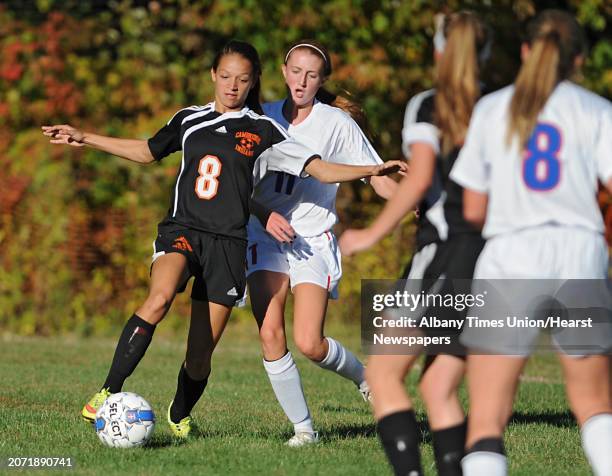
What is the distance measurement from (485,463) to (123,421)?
2413mm

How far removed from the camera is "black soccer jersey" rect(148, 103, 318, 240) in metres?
6.16

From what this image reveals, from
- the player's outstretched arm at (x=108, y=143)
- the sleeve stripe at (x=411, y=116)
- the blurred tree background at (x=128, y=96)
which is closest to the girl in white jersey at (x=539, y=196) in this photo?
the sleeve stripe at (x=411, y=116)

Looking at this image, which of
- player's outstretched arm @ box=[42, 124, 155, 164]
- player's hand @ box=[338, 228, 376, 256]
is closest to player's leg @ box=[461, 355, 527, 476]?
player's hand @ box=[338, 228, 376, 256]

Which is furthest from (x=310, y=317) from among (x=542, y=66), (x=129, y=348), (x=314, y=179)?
(x=542, y=66)

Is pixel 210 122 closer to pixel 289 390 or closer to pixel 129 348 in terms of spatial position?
pixel 129 348

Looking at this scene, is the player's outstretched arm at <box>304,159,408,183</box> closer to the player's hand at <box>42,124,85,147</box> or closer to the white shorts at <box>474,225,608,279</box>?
the player's hand at <box>42,124,85,147</box>

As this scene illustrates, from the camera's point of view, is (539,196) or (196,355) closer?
(539,196)

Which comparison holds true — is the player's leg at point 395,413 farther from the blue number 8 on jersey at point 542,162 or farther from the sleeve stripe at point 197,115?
the sleeve stripe at point 197,115

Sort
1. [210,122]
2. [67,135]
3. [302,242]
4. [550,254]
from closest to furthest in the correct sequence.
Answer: [550,254] < [210,122] < [67,135] < [302,242]

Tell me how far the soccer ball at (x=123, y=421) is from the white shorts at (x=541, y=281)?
235 centimetres

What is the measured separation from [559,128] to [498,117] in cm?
21

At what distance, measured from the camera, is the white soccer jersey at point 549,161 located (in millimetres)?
3979

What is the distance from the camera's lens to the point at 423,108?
4.45m

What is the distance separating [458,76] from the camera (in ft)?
13.9
